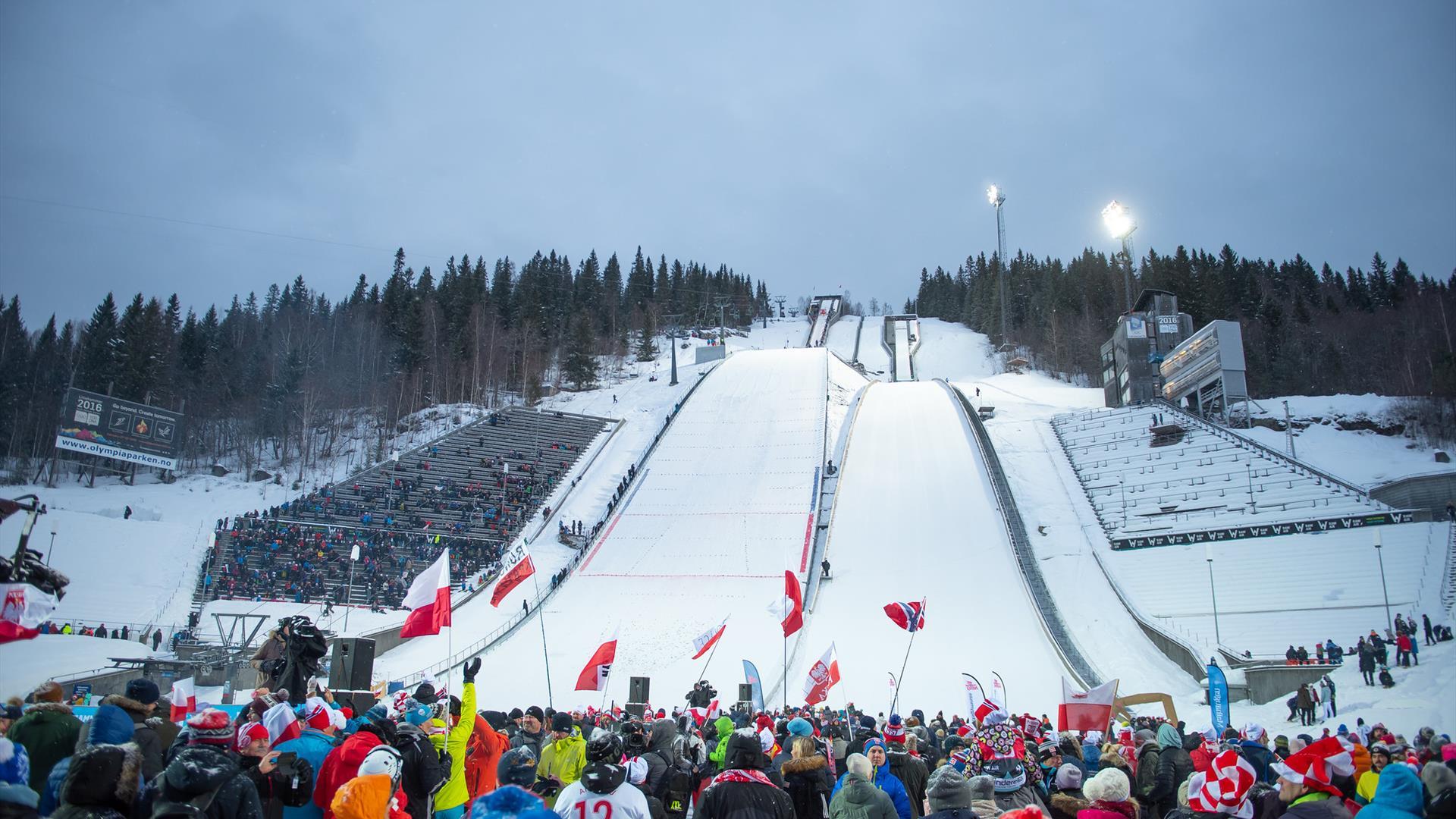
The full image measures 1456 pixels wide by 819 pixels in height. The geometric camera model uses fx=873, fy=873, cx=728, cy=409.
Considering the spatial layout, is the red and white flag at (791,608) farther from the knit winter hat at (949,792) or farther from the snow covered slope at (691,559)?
the knit winter hat at (949,792)

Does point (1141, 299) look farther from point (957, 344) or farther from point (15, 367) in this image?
point (15, 367)

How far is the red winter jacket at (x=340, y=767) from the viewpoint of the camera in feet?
12.3

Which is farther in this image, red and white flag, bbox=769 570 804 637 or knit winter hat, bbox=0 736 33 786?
red and white flag, bbox=769 570 804 637

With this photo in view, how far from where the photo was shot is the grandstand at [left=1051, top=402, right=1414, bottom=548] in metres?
25.3

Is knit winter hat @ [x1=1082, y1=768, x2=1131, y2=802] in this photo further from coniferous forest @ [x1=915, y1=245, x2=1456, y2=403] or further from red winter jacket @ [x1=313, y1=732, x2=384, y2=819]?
coniferous forest @ [x1=915, y1=245, x2=1456, y2=403]

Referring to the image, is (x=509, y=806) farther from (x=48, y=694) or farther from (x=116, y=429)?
(x=116, y=429)

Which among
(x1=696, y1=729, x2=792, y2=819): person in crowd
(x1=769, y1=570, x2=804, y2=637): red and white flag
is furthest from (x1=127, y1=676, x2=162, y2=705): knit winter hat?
(x1=769, y1=570, x2=804, y2=637): red and white flag

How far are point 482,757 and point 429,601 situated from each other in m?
3.51

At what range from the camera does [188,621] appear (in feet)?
72.4

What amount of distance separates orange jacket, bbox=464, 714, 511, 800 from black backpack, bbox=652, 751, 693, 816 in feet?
3.29

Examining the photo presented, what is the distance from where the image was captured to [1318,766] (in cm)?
339

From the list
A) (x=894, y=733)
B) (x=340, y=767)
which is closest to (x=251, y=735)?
(x=340, y=767)

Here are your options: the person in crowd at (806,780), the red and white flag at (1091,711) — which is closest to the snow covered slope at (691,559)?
the red and white flag at (1091,711)

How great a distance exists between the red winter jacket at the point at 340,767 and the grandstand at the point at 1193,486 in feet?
86.1
